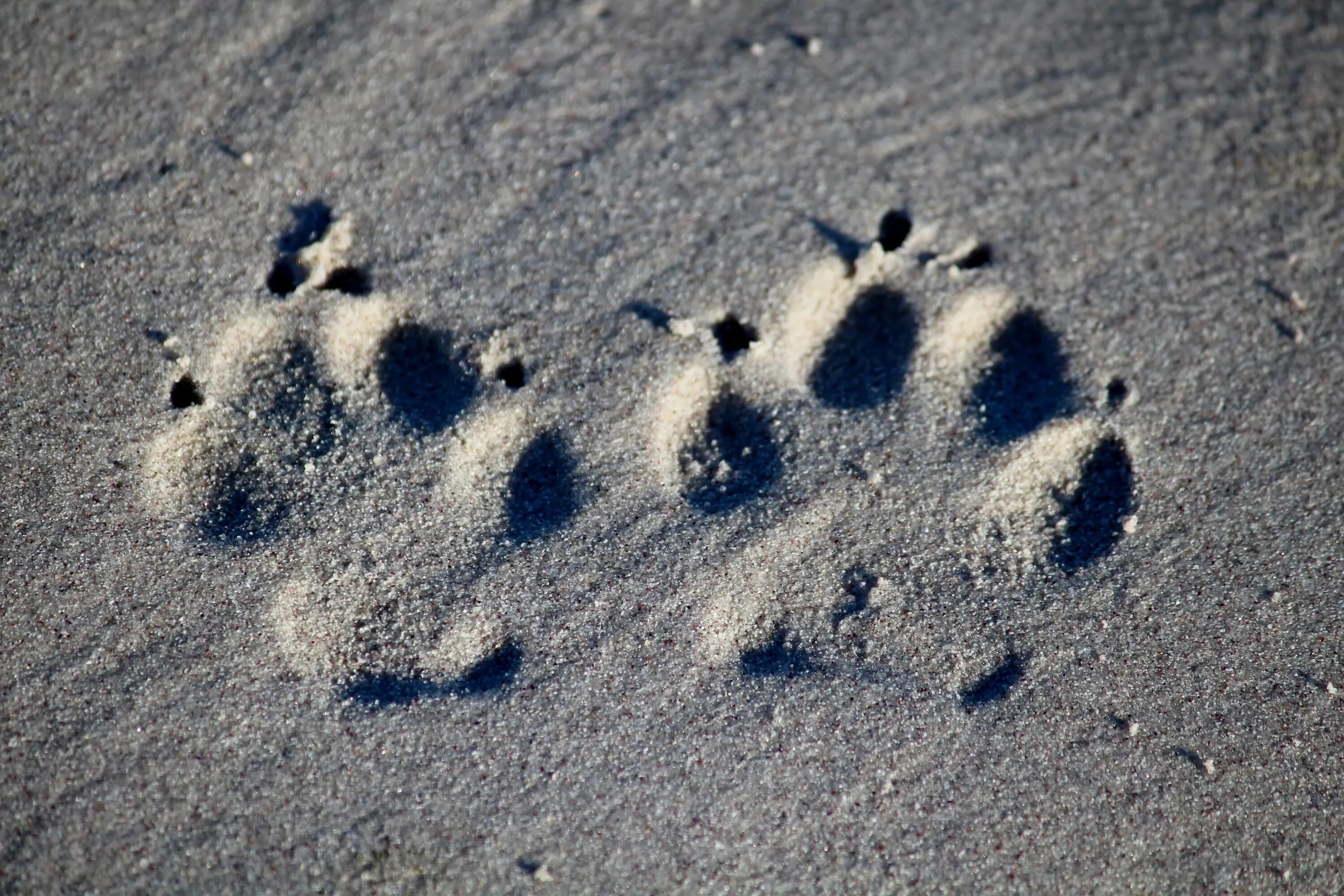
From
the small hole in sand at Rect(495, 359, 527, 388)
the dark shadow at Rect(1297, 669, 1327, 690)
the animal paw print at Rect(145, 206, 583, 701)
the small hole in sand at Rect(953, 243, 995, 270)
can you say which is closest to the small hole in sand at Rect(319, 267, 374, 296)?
the animal paw print at Rect(145, 206, 583, 701)

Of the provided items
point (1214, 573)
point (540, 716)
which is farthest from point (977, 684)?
point (540, 716)

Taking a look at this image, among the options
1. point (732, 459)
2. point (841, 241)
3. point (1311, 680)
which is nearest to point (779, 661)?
point (732, 459)

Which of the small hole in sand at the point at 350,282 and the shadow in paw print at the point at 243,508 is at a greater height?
the small hole in sand at the point at 350,282

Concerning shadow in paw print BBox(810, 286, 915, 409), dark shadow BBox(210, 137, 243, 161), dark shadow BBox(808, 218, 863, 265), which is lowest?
shadow in paw print BBox(810, 286, 915, 409)

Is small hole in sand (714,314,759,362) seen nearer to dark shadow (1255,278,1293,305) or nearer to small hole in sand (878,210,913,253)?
small hole in sand (878,210,913,253)

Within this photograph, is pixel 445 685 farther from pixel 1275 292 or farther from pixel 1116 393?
pixel 1275 292

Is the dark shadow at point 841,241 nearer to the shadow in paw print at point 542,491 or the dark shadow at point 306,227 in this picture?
the shadow in paw print at point 542,491

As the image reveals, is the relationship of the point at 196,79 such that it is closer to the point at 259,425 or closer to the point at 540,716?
the point at 259,425

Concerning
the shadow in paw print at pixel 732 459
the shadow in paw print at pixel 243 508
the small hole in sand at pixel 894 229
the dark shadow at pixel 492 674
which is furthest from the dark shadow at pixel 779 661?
the shadow in paw print at pixel 243 508
